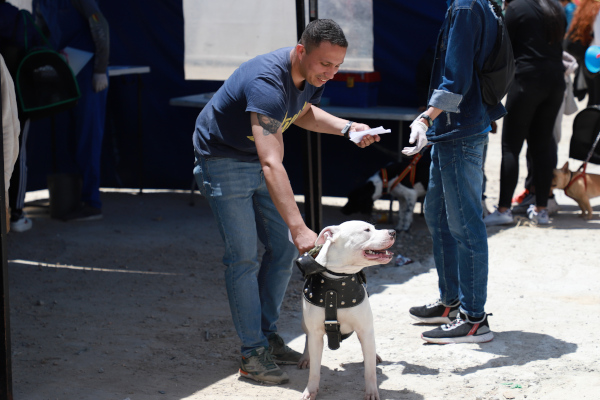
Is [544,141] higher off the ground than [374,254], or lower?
lower

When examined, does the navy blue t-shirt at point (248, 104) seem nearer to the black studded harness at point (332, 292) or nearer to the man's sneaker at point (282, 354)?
the black studded harness at point (332, 292)

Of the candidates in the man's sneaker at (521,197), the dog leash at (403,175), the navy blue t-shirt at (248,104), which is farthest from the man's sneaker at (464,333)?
the man's sneaker at (521,197)

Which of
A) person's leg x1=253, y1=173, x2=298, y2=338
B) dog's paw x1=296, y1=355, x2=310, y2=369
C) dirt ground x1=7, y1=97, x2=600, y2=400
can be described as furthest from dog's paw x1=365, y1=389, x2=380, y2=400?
person's leg x1=253, y1=173, x2=298, y2=338

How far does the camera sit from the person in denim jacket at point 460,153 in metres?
3.66

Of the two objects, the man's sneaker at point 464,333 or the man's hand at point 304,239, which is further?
the man's sneaker at point 464,333

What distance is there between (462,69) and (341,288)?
128 cm

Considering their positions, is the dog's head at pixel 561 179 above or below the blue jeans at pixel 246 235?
below

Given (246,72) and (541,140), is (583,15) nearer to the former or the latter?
(541,140)

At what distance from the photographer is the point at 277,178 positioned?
3111mm

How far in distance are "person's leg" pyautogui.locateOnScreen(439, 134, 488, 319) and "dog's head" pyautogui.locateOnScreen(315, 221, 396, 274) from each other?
836 mm

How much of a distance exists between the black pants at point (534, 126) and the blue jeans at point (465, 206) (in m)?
2.63

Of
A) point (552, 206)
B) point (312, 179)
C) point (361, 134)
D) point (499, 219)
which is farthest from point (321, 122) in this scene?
point (552, 206)

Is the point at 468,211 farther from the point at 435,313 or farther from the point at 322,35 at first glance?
the point at 322,35

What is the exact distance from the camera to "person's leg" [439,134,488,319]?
383 cm
